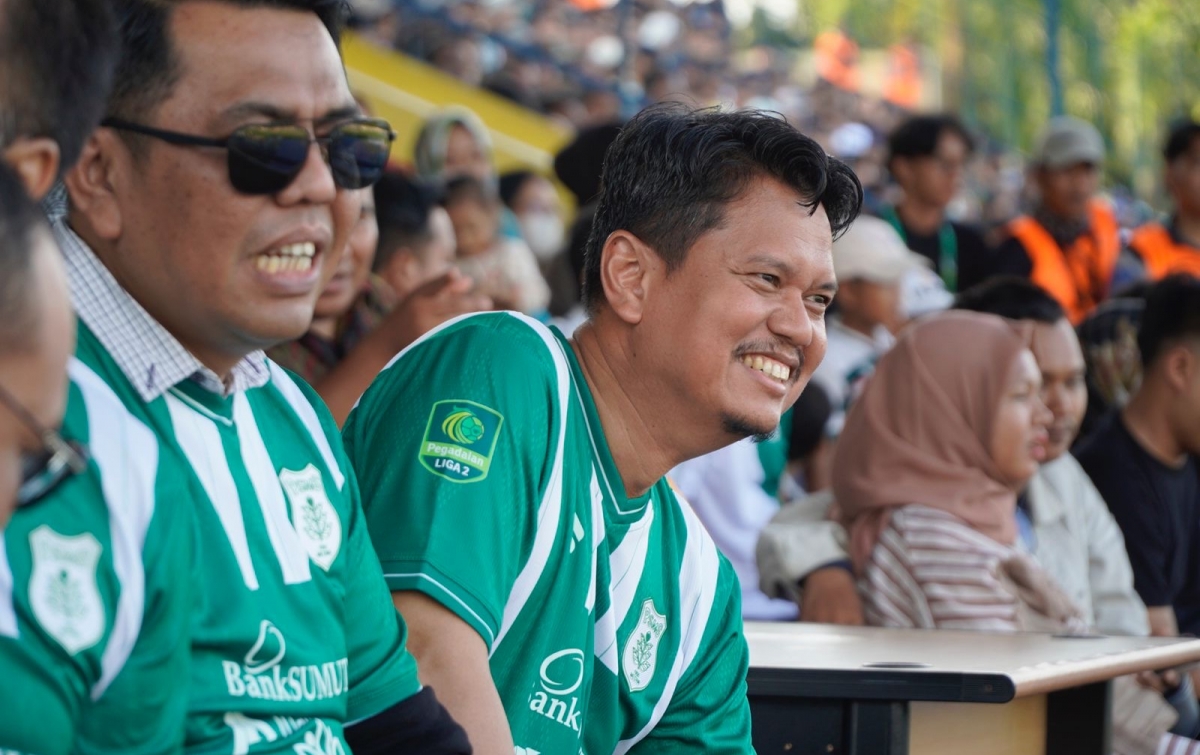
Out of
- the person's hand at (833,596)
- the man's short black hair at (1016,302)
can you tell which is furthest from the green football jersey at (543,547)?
the man's short black hair at (1016,302)

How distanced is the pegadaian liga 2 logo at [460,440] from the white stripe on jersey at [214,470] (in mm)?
598

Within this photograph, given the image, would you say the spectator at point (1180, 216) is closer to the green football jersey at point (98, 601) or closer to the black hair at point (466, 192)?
the black hair at point (466, 192)

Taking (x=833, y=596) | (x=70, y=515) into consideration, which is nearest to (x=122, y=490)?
(x=70, y=515)

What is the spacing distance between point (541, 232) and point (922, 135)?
202cm

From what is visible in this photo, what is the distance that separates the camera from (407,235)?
5383 millimetres

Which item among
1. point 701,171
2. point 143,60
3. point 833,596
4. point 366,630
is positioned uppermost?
point 143,60

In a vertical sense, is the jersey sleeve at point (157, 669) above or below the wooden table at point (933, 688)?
above

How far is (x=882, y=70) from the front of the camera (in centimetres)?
2936

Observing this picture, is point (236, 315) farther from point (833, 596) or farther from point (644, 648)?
point (833, 596)

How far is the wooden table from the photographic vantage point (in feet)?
10.2

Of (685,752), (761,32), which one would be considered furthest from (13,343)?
(761,32)

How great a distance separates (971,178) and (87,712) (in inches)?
769

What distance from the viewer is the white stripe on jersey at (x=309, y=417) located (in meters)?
2.17

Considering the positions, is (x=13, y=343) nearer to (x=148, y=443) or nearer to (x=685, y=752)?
(x=148, y=443)
